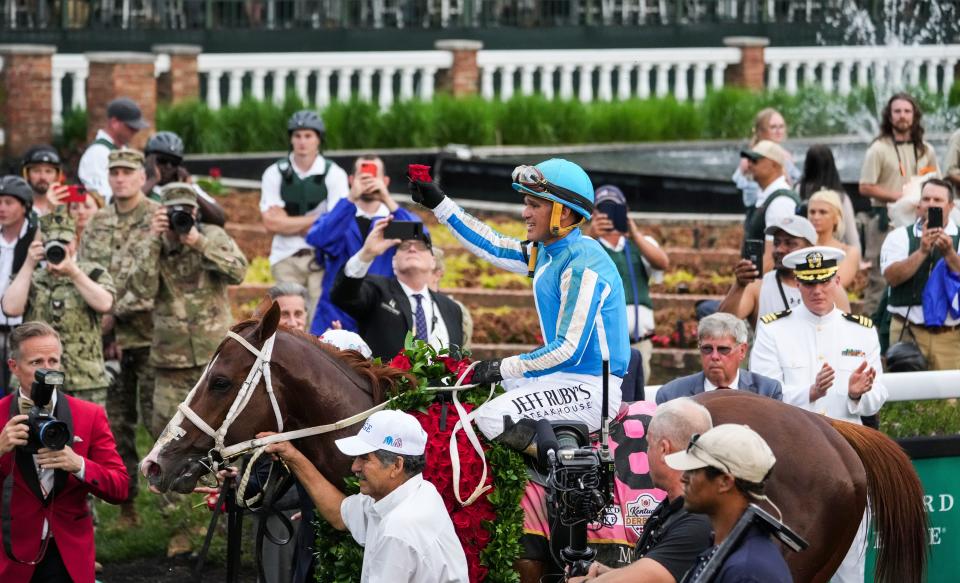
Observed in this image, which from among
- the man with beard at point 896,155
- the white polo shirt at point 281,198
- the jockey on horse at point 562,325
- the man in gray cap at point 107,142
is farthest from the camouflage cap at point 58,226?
the man with beard at point 896,155

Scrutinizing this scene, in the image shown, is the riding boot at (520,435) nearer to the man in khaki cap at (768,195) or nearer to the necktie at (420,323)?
the necktie at (420,323)

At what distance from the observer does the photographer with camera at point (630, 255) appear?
10859 mm

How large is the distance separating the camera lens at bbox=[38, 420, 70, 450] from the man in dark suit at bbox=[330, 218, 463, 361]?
6.42ft

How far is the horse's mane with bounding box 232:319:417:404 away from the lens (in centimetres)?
697

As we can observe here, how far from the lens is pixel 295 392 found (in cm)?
682

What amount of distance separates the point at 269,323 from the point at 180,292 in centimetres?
337

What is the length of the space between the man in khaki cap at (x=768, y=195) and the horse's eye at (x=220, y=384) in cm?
478

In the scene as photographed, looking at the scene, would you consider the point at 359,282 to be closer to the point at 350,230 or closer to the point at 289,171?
the point at 350,230

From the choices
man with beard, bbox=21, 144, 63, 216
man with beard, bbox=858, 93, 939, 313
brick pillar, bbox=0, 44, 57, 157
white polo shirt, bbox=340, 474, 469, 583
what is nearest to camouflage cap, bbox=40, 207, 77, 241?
man with beard, bbox=21, 144, 63, 216

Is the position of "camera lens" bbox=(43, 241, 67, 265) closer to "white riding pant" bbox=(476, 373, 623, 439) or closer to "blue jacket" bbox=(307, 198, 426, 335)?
"blue jacket" bbox=(307, 198, 426, 335)

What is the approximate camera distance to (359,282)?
8.82 metres

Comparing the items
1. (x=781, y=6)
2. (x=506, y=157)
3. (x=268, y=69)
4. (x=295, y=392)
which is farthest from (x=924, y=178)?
(x=781, y=6)

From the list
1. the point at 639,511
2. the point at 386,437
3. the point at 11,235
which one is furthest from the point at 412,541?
the point at 11,235

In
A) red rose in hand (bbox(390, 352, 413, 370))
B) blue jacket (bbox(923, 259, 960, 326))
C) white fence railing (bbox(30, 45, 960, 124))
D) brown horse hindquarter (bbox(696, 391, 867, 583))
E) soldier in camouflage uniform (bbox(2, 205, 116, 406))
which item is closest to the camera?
brown horse hindquarter (bbox(696, 391, 867, 583))
